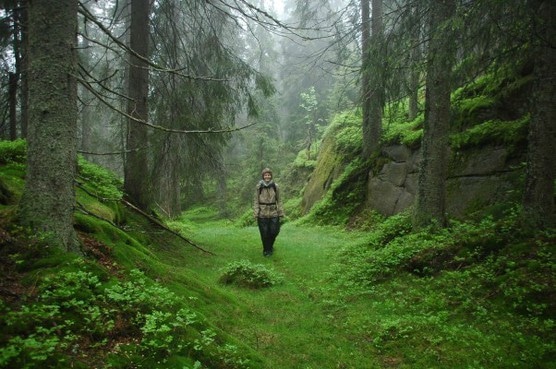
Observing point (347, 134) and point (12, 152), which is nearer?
point (12, 152)

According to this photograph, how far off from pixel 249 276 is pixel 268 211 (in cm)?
291

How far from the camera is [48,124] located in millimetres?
3961

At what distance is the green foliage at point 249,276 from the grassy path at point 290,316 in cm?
20

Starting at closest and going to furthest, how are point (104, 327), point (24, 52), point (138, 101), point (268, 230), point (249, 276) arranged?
point (104, 327) < point (249, 276) < point (24, 52) < point (138, 101) < point (268, 230)

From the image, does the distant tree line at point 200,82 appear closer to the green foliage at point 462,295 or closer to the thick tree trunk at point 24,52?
the thick tree trunk at point 24,52

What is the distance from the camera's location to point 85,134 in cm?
2606

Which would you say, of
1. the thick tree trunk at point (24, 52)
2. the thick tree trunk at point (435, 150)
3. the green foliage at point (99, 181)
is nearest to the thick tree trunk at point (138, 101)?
the green foliage at point (99, 181)

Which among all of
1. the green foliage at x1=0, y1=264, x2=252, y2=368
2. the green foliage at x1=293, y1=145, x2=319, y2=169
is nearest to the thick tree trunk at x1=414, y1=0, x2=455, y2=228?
the green foliage at x1=0, y1=264, x2=252, y2=368

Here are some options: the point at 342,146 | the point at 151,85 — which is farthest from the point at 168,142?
the point at 342,146

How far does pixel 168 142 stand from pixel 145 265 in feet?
16.6

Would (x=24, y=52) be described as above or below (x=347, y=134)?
above

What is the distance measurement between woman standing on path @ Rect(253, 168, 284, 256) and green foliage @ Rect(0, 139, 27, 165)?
17.0 ft

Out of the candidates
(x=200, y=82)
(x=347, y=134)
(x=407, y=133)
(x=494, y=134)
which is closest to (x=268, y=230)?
(x=200, y=82)

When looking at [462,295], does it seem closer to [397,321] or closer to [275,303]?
Result: [397,321]
